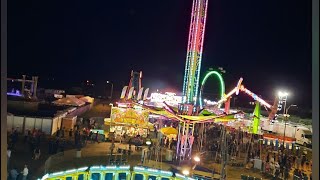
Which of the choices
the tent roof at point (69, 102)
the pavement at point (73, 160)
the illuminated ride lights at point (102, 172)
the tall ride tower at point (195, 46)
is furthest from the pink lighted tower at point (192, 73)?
the tent roof at point (69, 102)

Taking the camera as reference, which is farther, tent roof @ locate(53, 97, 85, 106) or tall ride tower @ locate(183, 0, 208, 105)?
tent roof @ locate(53, 97, 85, 106)

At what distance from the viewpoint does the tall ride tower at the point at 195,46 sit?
69.2ft

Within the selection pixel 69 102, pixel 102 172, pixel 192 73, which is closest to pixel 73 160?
pixel 102 172

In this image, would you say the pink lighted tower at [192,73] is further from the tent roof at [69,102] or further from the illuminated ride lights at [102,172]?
the tent roof at [69,102]

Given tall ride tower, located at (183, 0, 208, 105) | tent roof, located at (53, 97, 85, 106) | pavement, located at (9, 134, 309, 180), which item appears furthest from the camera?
tent roof, located at (53, 97, 85, 106)

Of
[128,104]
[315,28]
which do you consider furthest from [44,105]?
[315,28]

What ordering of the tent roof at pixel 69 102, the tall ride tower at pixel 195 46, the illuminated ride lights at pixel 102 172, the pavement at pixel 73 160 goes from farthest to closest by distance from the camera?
1. the tent roof at pixel 69 102
2. the tall ride tower at pixel 195 46
3. the pavement at pixel 73 160
4. the illuminated ride lights at pixel 102 172

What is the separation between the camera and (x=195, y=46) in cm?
2109

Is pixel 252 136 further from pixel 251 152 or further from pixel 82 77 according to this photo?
pixel 82 77

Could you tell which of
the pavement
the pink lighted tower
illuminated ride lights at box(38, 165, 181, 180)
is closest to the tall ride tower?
the pink lighted tower

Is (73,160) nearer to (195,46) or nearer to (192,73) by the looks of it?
(192,73)

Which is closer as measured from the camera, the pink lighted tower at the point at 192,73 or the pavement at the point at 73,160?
the pavement at the point at 73,160

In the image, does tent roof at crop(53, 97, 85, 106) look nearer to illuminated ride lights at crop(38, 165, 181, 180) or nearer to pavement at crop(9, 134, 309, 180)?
pavement at crop(9, 134, 309, 180)

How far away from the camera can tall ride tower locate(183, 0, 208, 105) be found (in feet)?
69.2
